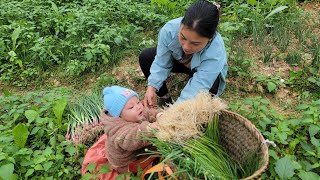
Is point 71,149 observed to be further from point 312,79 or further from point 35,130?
point 312,79

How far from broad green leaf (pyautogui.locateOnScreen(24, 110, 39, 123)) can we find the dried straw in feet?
4.21

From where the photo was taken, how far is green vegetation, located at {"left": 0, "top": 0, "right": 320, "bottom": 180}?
7.17 feet

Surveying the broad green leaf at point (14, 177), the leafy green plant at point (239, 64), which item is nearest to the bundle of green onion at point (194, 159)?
the broad green leaf at point (14, 177)

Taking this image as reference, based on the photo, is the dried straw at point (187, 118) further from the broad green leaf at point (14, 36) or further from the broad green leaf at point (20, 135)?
the broad green leaf at point (14, 36)

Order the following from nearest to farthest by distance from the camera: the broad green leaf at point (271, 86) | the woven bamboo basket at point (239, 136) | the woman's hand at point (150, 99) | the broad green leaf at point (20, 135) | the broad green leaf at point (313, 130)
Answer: the woven bamboo basket at point (239, 136)
the broad green leaf at point (313, 130)
the broad green leaf at point (20, 135)
the woman's hand at point (150, 99)
the broad green leaf at point (271, 86)

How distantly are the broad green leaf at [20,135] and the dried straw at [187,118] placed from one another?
3.89 ft

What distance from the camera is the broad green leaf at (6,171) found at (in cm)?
196

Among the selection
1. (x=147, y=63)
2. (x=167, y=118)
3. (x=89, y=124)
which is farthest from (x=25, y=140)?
(x=167, y=118)

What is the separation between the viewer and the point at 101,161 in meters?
2.19

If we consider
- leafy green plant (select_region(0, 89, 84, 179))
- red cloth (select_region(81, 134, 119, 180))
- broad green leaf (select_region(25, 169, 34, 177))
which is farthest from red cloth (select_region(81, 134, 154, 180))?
broad green leaf (select_region(25, 169, 34, 177))

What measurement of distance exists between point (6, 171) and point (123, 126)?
77cm

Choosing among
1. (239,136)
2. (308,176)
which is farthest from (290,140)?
(239,136)

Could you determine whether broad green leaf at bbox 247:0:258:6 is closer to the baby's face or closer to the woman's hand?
the woman's hand

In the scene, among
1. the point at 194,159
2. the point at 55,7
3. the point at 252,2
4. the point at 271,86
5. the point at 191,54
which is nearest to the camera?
the point at 194,159
